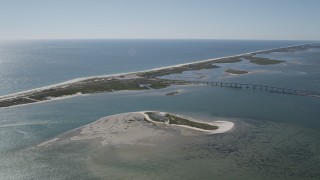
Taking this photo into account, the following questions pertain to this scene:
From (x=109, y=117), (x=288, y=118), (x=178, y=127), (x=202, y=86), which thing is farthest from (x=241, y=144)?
(x=202, y=86)

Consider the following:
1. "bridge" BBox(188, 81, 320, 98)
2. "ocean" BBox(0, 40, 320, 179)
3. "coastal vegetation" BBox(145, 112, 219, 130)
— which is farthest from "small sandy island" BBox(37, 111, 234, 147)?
"bridge" BBox(188, 81, 320, 98)

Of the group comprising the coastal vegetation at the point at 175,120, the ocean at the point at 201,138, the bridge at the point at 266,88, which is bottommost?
the ocean at the point at 201,138

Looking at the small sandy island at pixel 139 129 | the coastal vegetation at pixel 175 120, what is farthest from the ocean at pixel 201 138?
the coastal vegetation at pixel 175 120

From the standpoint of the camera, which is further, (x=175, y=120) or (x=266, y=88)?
(x=266, y=88)

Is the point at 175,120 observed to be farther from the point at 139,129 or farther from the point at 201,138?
the point at 201,138

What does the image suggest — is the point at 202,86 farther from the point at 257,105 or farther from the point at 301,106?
the point at 301,106

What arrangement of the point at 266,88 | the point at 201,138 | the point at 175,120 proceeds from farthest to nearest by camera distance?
the point at 266,88, the point at 175,120, the point at 201,138

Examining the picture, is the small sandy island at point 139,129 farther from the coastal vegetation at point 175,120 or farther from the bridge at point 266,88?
the bridge at point 266,88

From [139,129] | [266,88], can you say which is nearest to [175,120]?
[139,129]

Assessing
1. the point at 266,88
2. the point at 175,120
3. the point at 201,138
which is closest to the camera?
the point at 201,138
